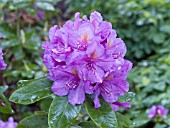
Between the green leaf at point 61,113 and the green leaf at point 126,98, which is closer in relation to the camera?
the green leaf at point 61,113

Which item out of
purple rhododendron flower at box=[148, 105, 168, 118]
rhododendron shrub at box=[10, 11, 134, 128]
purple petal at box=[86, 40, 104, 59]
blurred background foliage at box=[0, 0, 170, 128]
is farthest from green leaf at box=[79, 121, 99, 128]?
purple rhododendron flower at box=[148, 105, 168, 118]

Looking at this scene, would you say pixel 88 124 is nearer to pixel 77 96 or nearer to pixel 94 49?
pixel 77 96

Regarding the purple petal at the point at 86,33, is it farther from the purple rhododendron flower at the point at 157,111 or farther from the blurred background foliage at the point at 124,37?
the purple rhododendron flower at the point at 157,111

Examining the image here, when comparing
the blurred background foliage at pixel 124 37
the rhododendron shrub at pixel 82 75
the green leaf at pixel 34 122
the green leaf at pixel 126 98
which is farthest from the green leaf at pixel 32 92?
the blurred background foliage at pixel 124 37

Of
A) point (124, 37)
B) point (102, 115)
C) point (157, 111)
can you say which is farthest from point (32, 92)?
point (124, 37)

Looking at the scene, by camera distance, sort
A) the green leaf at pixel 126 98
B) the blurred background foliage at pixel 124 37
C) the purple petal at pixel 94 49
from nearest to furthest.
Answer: the purple petal at pixel 94 49, the green leaf at pixel 126 98, the blurred background foliage at pixel 124 37

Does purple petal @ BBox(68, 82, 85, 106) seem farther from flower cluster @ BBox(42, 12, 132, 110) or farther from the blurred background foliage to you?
the blurred background foliage
